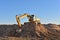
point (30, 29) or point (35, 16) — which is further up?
point (35, 16)

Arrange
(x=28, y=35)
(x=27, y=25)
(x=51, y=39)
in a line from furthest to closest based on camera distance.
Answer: (x=27, y=25) → (x=28, y=35) → (x=51, y=39)

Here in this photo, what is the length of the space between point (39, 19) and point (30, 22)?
2989 millimetres

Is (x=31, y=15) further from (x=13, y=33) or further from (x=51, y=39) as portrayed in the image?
(x=51, y=39)

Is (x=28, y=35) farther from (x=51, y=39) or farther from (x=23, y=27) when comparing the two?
(x=51, y=39)

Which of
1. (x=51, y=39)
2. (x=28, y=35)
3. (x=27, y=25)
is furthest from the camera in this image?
(x=27, y=25)

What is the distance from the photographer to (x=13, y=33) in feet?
122

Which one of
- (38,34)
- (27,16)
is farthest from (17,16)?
(38,34)

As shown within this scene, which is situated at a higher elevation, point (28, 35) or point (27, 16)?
point (27, 16)

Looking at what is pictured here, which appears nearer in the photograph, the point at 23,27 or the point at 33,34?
the point at 33,34

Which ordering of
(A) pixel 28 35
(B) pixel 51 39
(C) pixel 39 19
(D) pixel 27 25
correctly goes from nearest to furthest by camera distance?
(B) pixel 51 39, (A) pixel 28 35, (D) pixel 27 25, (C) pixel 39 19

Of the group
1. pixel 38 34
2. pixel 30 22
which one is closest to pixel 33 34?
pixel 38 34

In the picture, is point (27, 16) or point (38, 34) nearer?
point (38, 34)

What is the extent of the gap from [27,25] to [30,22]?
2.84 feet

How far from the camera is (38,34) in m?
34.1
